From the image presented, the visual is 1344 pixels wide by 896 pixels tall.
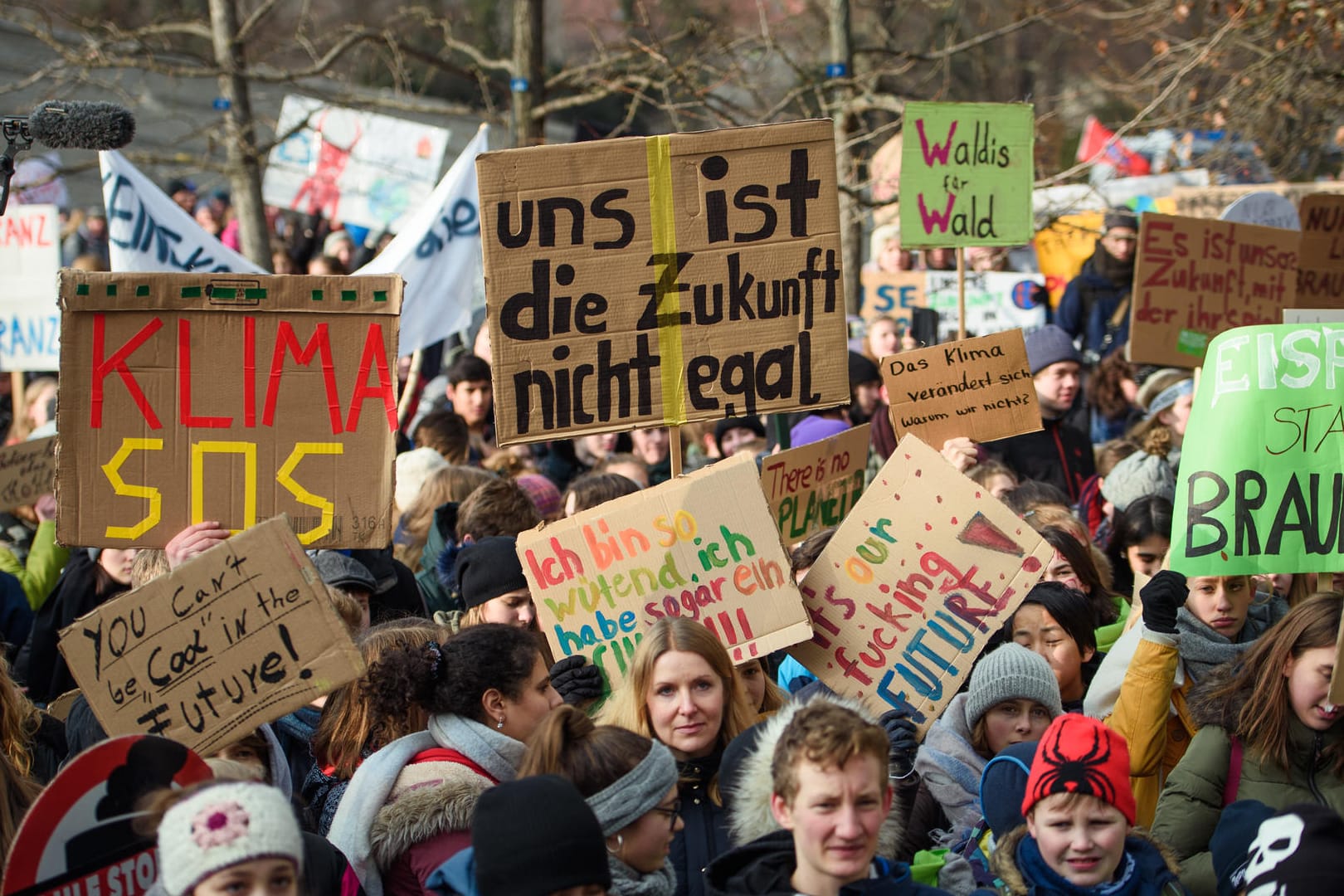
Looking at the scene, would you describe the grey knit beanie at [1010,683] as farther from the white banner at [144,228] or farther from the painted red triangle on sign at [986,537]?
the white banner at [144,228]

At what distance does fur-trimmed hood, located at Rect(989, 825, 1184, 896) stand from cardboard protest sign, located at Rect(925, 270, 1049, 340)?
9.28 meters

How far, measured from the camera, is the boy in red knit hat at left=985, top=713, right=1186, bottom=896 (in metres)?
3.34

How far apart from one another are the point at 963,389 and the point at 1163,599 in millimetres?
2813

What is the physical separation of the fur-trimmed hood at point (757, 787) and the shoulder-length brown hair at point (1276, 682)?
100cm

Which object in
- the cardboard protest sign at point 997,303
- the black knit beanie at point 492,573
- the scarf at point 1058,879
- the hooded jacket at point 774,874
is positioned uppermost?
the cardboard protest sign at point 997,303

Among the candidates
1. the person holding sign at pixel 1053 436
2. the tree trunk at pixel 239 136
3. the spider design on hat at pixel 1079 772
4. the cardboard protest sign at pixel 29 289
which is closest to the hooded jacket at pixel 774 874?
the spider design on hat at pixel 1079 772

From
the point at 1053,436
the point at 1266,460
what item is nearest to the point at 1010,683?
the point at 1266,460

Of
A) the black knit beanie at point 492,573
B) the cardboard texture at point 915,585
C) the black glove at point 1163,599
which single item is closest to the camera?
the black glove at point 1163,599

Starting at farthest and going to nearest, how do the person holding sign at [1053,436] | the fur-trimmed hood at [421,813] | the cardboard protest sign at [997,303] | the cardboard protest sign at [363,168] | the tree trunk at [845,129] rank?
the cardboard protest sign at [363,168] → the cardboard protest sign at [997,303] → the tree trunk at [845,129] → the person holding sign at [1053,436] → the fur-trimmed hood at [421,813]

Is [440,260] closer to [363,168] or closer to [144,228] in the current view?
[144,228]

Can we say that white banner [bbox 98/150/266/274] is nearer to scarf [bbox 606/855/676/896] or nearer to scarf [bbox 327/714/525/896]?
scarf [bbox 327/714/525/896]

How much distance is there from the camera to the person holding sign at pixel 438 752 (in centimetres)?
363

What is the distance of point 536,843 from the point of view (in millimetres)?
2941

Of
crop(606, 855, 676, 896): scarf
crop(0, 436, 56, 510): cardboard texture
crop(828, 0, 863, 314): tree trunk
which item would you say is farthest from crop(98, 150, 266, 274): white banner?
crop(606, 855, 676, 896): scarf
